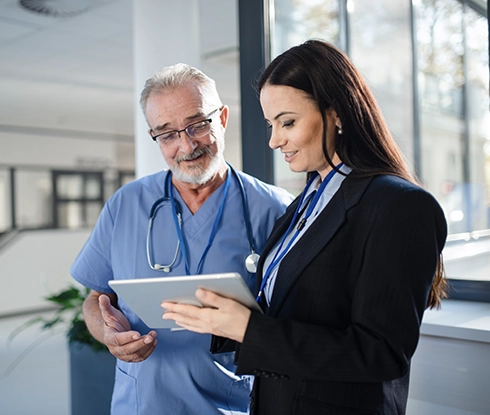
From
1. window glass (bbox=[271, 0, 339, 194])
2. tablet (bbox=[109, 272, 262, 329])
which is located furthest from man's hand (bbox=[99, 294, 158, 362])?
window glass (bbox=[271, 0, 339, 194])

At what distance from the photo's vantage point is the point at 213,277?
87 cm

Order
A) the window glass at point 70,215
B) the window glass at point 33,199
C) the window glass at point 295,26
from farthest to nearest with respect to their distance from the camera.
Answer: the window glass at point 70,215
the window glass at point 33,199
the window glass at point 295,26

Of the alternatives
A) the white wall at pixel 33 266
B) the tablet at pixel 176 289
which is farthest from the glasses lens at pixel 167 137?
the white wall at pixel 33 266

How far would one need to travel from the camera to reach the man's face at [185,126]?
4.65 ft

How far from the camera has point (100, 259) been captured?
1533mm

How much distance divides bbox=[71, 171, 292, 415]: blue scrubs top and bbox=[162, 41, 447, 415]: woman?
0.98 ft

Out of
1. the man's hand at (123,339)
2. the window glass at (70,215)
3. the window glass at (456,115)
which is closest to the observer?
the man's hand at (123,339)

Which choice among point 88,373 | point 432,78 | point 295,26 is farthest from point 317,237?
point 432,78

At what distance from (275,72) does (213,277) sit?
434 mm

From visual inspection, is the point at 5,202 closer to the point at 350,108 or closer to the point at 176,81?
the point at 176,81

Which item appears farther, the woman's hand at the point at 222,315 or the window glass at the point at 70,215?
the window glass at the point at 70,215

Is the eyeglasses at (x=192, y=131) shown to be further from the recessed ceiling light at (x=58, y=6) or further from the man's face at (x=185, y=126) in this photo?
the recessed ceiling light at (x=58, y=6)

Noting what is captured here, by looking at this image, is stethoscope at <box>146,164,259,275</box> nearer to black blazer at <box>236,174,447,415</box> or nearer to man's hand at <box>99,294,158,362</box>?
man's hand at <box>99,294,158,362</box>

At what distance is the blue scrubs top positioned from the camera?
1.35m
